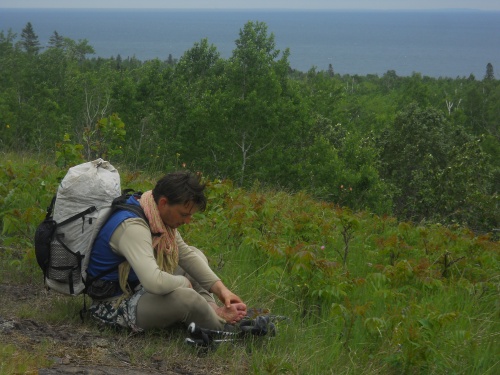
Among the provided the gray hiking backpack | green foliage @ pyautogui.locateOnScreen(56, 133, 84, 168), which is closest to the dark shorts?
the gray hiking backpack

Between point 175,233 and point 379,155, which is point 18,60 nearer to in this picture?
point 379,155

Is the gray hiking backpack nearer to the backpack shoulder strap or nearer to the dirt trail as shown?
the backpack shoulder strap

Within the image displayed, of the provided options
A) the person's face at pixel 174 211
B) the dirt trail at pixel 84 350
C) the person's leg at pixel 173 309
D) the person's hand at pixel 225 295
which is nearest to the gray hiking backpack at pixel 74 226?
the person's face at pixel 174 211

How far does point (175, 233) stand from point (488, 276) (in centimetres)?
291

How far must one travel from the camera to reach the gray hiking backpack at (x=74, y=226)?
4.19 metres

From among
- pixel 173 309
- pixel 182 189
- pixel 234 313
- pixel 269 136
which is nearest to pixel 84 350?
pixel 173 309

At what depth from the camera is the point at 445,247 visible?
6.70m

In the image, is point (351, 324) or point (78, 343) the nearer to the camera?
point (78, 343)

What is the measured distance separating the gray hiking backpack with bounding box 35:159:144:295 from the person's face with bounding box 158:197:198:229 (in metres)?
0.13

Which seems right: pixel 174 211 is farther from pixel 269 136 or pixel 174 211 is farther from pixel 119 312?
pixel 269 136

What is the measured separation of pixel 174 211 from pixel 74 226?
2.01 ft

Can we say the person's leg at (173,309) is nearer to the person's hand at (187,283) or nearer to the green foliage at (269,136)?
the person's hand at (187,283)

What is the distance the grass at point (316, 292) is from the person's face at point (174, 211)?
2.27ft

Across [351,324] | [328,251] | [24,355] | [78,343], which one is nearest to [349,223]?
[328,251]
